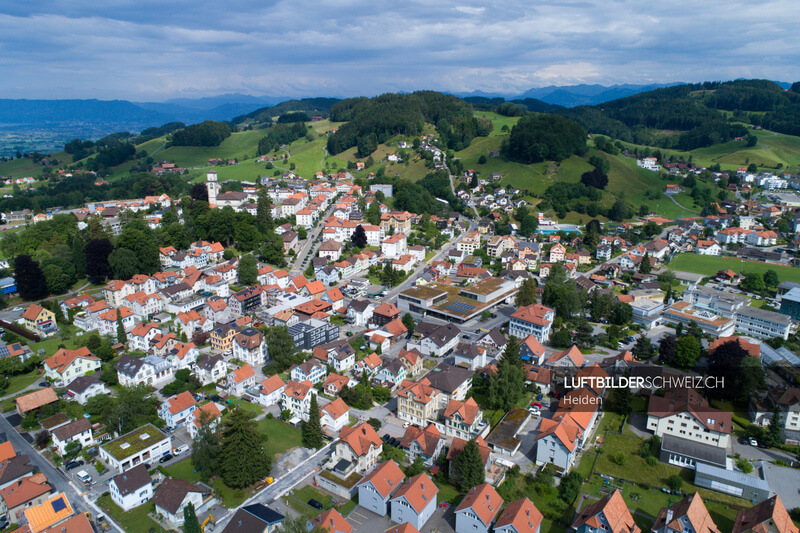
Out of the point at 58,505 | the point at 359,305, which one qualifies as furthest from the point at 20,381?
the point at 359,305

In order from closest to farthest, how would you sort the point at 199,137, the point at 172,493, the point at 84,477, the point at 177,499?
the point at 177,499 < the point at 172,493 < the point at 84,477 < the point at 199,137

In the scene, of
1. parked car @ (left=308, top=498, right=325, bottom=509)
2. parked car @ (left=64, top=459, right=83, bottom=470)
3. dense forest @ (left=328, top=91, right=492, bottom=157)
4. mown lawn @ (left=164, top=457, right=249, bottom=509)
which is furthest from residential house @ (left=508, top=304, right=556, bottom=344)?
dense forest @ (left=328, top=91, right=492, bottom=157)

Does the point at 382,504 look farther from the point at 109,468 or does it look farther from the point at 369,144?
the point at 369,144

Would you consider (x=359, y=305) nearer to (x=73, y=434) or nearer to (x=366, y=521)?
(x=73, y=434)

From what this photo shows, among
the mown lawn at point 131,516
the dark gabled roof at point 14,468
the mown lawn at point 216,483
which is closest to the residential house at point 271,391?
the mown lawn at point 216,483

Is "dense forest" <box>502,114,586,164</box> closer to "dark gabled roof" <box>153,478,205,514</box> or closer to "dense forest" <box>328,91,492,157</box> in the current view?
"dense forest" <box>328,91,492,157</box>

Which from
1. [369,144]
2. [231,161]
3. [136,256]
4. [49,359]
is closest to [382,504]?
[49,359]
